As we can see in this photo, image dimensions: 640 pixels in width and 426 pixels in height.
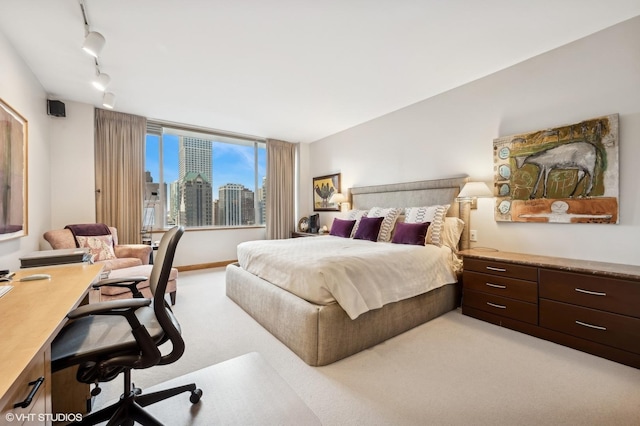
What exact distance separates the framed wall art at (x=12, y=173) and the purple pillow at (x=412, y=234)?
3595 millimetres

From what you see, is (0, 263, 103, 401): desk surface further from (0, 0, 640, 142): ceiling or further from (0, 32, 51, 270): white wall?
(0, 0, 640, 142): ceiling

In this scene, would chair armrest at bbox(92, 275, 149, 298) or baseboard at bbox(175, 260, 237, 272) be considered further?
baseboard at bbox(175, 260, 237, 272)

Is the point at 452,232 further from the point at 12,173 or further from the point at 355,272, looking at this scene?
the point at 12,173

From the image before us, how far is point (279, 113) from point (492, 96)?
9.26 ft

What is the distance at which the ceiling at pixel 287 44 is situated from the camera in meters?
2.00

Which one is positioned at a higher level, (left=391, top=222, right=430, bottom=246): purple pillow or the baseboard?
(left=391, top=222, right=430, bottom=246): purple pillow

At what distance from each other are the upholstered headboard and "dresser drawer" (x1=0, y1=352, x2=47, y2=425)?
356cm

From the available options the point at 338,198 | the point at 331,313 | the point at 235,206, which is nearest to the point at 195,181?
the point at 235,206

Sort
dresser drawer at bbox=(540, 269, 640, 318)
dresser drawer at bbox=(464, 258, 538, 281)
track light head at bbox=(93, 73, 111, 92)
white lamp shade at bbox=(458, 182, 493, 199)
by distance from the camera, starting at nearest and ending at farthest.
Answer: dresser drawer at bbox=(540, 269, 640, 318) → dresser drawer at bbox=(464, 258, 538, 281) → track light head at bbox=(93, 73, 111, 92) → white lamp shade at bbox=(458, 182, 493, 199)

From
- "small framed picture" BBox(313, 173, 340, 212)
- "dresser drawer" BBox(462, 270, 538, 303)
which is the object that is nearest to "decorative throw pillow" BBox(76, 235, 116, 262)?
"small framed picture" BBox(313, 173, 340, 212)

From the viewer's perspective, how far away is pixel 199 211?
5109mm

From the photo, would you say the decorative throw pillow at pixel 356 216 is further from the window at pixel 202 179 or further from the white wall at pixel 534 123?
the window at pixel 202 179

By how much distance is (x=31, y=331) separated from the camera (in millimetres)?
905

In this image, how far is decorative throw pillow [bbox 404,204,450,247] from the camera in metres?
3.10
